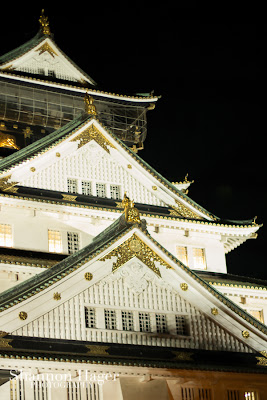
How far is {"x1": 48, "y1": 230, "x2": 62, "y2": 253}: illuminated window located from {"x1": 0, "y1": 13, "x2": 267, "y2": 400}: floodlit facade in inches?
2.0

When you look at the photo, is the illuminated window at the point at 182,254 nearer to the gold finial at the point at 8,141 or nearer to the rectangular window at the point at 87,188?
the rectangular window at the point at 87,188

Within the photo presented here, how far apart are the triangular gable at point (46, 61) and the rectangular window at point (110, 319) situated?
21772mm

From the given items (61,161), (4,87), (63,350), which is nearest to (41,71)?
(4,87)

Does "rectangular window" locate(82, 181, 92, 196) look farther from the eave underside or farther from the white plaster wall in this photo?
the eave underside

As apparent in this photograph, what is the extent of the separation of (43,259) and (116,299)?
20.6ft

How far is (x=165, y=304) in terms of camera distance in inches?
1121

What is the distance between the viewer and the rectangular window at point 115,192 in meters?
37.3

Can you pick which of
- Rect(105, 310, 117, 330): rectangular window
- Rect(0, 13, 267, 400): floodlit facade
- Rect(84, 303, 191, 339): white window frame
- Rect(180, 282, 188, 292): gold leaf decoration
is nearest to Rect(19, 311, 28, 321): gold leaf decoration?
Rect(0, 13, 267, 400): floodlit facade

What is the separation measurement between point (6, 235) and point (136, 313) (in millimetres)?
8582

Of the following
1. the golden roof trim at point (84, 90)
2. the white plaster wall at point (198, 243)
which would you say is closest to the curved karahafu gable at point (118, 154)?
the white plaster wall at point (198, 243)

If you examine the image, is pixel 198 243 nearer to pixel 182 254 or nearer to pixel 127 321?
pixel 182 254

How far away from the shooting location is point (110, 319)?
90.2ft

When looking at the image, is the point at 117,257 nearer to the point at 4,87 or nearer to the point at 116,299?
the point at 116,299

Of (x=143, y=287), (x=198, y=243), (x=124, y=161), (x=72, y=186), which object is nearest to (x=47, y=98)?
(x=124, y=161)
